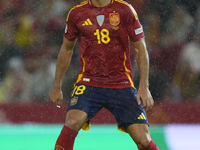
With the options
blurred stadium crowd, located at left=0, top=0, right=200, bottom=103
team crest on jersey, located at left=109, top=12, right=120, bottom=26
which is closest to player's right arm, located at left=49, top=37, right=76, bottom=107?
team crest on jersey, located at left=109, top=12, right=120, bottom=26

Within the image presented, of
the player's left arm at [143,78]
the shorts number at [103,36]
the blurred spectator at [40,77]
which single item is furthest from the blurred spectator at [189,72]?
the shorts number at [103,36]

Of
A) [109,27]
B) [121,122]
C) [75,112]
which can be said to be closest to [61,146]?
[75,112]

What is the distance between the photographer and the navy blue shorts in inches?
126

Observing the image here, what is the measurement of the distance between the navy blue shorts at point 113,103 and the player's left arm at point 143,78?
82mm

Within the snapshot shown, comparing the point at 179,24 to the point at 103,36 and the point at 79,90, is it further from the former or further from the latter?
the point at 79,90

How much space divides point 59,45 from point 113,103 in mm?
3537

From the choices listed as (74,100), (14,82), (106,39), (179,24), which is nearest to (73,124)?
(74,100)

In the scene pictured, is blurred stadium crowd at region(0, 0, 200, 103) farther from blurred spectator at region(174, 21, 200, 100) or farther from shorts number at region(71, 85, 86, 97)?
shorts number at region(71, 85, 86, 97)

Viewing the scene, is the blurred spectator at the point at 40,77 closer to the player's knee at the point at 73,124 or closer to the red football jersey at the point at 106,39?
the red football jersey at the point at 106,39

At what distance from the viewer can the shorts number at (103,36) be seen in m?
3.30

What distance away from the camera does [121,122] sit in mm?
3270

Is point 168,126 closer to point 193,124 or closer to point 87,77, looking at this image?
point 193,124

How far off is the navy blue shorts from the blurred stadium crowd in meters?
Answer: 3.13

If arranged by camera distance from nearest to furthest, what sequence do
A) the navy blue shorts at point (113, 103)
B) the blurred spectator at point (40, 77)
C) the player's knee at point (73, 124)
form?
the player's knee at point (73, 124)
the navy blue shorts at point (113, 103)
the blurred spectator at point (40, 77)
